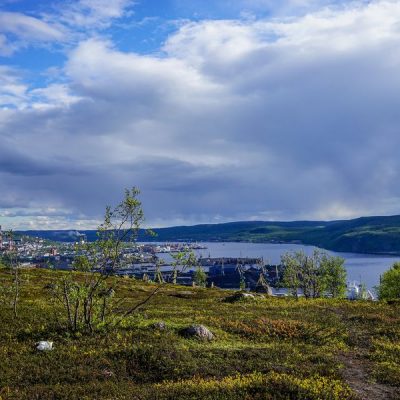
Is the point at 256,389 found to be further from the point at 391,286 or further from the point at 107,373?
the point at 391,286

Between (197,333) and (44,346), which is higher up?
(44,346)

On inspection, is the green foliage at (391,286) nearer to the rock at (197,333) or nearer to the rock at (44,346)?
the rock at (197,333)

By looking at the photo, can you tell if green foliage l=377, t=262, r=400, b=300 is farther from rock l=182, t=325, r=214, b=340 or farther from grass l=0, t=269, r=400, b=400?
rock l=182, t=325, r=214, b=340

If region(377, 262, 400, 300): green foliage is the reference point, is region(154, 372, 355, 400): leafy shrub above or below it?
above

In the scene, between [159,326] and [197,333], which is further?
[159,326]

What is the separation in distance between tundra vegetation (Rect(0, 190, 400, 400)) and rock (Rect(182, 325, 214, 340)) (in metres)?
0.56

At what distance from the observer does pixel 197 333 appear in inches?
1133

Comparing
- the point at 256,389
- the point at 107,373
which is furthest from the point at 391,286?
the point at 107,373

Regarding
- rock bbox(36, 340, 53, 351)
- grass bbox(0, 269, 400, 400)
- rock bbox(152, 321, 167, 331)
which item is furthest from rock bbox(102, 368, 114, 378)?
rock bbox(152, 321, 167, 331)

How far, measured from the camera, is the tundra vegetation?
17.9 m

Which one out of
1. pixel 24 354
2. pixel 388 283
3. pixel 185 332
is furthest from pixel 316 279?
pixel 24 354

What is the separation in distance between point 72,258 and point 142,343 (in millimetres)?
8155

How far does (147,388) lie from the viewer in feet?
60.5

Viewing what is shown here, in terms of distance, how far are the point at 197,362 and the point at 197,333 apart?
6.46 m
